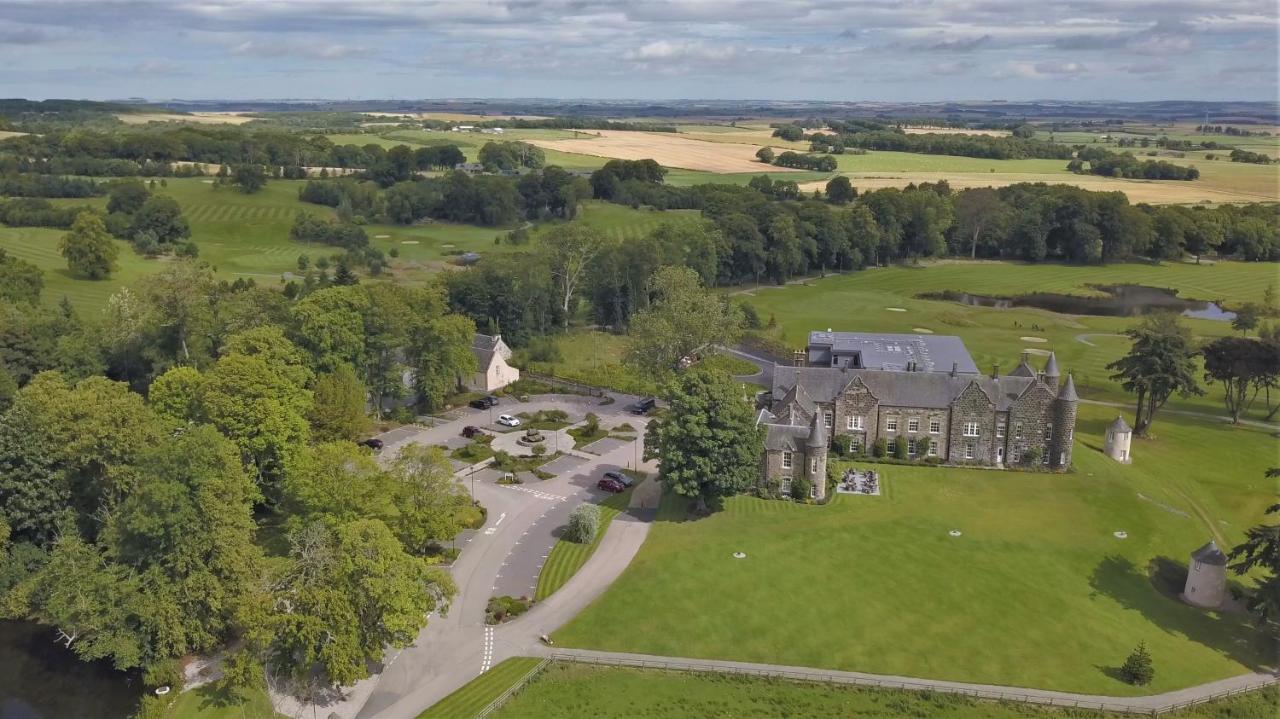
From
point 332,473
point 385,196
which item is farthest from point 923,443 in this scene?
point 385,196

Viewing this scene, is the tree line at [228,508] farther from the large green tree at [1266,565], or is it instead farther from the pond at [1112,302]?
the pond at [1112,302]

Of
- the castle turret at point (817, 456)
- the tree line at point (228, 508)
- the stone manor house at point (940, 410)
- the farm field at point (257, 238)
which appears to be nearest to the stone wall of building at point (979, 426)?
the stone manor house at point (940, 410)

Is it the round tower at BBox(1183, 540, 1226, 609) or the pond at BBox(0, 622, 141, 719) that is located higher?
the round tower at BBox(1183, 540, 1226, 609)

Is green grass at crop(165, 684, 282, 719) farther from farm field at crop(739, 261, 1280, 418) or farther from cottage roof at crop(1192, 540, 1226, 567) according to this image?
farm field at crop(739, 261, 1280, 418)

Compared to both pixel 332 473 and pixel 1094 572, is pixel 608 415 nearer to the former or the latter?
pixel 332 473

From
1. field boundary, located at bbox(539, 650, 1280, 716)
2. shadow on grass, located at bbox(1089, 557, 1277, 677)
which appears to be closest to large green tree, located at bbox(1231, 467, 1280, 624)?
shadow on grass, located at bbox(1089, 557, 1277, 677)
